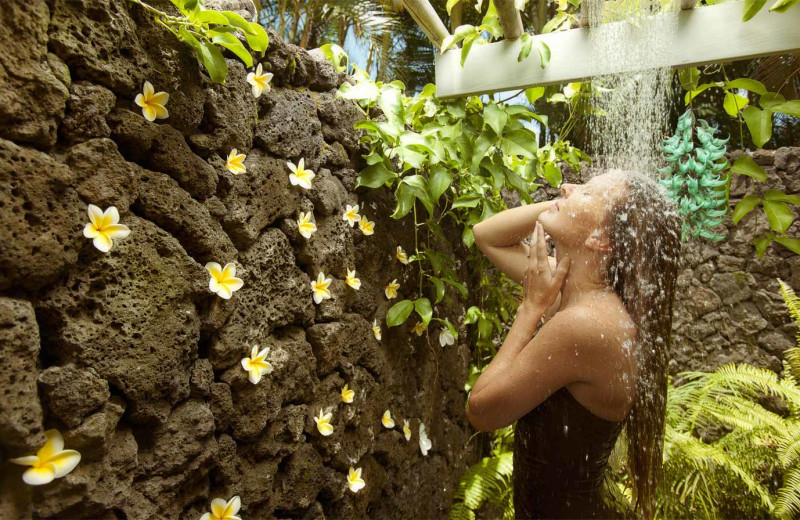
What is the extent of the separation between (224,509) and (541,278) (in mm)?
977

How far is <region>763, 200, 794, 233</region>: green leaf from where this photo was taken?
5.56 feet

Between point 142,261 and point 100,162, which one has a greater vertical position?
point 100,162

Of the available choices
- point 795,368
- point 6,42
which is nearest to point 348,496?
point 6,42

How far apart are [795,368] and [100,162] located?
3712 millimetres

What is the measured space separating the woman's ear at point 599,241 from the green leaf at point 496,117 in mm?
580

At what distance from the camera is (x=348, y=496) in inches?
63.2

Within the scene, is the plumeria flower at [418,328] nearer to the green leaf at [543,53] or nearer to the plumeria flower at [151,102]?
the green leaf at [543,53]

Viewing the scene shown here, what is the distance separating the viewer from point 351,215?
1.64 m

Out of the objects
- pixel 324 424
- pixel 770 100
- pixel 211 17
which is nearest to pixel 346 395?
pixel 324 424

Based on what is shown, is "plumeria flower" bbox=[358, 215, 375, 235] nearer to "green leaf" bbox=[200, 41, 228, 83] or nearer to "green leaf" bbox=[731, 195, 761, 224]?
"green leaf" bbox=[200, 41, 228, 83]

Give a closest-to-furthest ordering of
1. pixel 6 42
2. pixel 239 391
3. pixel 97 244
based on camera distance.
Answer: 1. pixel 6 42
2. pixel 97 244
3. pixel 239 391

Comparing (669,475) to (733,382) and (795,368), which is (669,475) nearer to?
(733,382)

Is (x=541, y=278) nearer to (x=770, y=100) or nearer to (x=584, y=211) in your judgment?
(x=584, y=211)

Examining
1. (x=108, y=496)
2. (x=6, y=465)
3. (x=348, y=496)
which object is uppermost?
(x=6, y=465)
